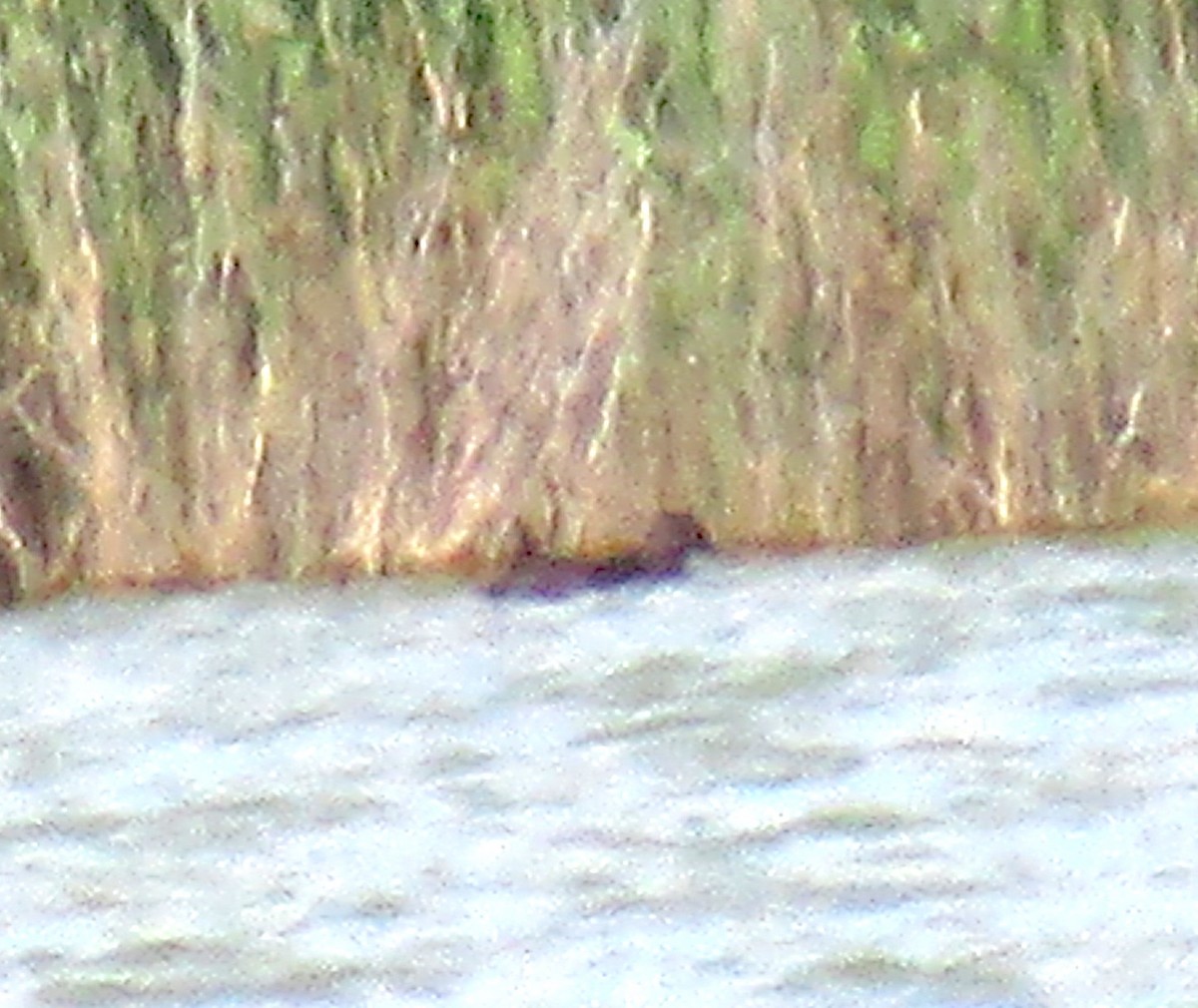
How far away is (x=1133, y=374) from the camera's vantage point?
263 centimetres

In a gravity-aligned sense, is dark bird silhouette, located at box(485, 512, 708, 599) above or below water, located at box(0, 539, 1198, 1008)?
above

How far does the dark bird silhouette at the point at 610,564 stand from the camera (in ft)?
8.63

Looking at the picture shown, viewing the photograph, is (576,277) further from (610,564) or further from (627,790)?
(627,790)

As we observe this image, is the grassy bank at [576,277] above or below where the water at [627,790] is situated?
above

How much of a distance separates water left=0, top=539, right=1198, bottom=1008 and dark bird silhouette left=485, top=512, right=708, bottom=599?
38mm

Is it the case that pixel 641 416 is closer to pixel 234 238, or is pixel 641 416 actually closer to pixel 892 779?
pixel 234 238

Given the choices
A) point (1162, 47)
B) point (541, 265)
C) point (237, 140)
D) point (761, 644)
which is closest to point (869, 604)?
point (761, 644)

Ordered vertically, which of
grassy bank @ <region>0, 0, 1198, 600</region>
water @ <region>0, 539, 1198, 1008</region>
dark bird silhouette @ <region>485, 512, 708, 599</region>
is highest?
grassy bank @ <region>0, 0, 1198, 600</region>

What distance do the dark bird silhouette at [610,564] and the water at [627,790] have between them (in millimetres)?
38

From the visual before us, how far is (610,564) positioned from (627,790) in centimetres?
60

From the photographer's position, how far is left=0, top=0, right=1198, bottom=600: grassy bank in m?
2.54

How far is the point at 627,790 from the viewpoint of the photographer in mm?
2080

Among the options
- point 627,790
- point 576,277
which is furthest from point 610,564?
point 627,790

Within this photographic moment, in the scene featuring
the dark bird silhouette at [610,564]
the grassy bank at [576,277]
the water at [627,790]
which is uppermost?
the grassy bank at [576,277]
